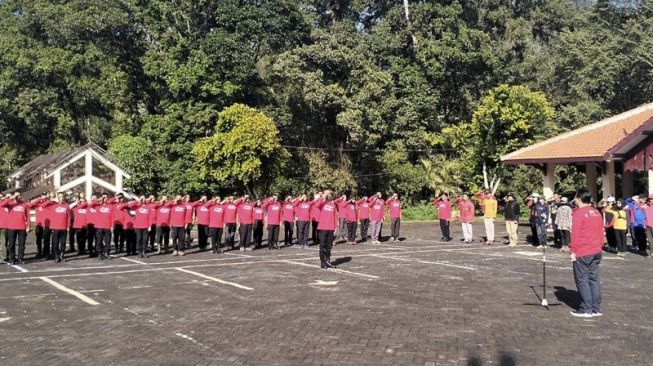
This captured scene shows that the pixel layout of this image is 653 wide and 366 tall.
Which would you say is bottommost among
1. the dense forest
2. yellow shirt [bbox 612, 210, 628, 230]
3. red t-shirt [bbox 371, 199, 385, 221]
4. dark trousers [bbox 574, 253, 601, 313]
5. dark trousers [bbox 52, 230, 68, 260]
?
dark trousers [bbox 574, 253, 601, 313]

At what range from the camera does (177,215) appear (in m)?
19.6

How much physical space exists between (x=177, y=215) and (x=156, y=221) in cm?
78

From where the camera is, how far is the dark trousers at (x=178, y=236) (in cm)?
1961

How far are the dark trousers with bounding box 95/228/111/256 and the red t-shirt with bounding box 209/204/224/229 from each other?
3063mm

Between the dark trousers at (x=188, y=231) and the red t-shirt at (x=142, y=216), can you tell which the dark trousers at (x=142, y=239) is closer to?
the red t-shirt at (x=142, y=216)

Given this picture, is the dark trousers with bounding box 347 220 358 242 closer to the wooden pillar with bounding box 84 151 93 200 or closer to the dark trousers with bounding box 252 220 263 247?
the dark trousers with bounding box 252 220 263 247

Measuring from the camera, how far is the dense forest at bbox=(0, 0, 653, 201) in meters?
38.8

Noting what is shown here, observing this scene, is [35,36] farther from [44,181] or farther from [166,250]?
Result: [166,250]

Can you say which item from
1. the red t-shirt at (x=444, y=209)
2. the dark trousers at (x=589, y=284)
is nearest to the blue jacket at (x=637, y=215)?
the red t-shirt at (x=444, y=209)

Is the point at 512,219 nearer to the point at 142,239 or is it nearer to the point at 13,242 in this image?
the point at 142,239

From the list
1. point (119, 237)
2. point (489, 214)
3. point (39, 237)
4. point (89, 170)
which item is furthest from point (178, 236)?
point (89, 170)

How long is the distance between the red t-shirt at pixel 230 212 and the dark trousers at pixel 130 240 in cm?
282

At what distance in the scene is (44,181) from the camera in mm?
37438

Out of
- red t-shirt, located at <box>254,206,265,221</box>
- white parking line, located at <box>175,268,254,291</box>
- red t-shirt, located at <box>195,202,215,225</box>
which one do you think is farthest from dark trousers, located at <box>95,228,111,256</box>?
red t-shirt, located at <box>254,206,265,221</box>
